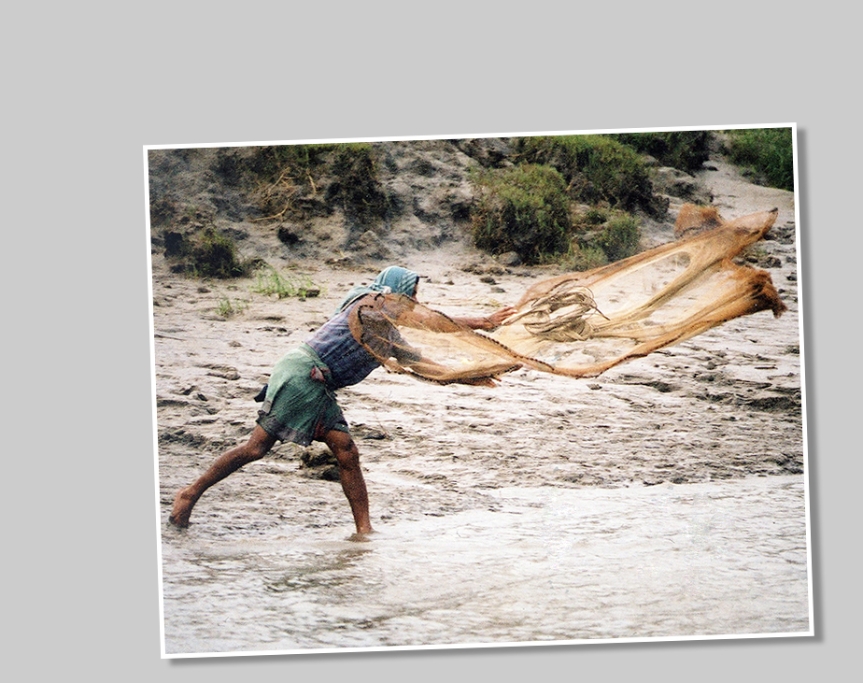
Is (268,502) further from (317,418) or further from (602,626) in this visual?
(602,626)

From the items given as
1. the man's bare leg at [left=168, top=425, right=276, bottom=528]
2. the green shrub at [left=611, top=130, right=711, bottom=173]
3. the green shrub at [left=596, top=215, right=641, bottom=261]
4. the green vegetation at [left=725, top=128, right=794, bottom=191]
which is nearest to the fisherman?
the man's bare leg at [left=168, top=425, right=276, bottom=528]

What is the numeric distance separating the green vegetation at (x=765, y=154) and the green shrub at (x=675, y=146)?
5.8 inches

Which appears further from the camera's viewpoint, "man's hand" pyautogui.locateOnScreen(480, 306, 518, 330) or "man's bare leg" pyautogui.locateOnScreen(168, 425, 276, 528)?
"man's hand" pyautogui.locateOnScreen(480, 306, 518, 330)

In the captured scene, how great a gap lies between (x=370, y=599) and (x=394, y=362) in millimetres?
1249

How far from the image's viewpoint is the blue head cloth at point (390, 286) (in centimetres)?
698

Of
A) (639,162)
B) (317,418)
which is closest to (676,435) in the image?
(639,162)

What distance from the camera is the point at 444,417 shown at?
22.8 feet

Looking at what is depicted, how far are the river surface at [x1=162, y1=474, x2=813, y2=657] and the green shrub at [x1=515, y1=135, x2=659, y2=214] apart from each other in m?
1.58

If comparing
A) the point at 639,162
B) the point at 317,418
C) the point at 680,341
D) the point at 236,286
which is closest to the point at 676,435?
the point at 680,341

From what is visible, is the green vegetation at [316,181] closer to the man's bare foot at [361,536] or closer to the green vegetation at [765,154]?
the man's bare foot at [361,536]

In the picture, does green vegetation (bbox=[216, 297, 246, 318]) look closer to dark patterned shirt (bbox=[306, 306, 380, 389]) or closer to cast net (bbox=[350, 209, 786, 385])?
dark patterned shirt (bbox=[306, 306, 380, 389])

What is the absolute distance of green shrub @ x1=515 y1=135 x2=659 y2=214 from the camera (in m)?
6.98

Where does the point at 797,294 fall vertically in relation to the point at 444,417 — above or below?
above

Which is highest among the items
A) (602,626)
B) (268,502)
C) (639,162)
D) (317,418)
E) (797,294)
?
(639,162)
